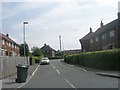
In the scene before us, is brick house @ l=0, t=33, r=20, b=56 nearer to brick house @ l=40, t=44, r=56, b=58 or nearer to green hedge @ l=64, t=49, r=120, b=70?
green hedge @ l=64, t=49, r=120, b=70

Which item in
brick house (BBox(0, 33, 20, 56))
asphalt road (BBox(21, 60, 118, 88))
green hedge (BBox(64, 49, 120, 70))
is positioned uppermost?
brick house (BBox(0, 33, 20, 56))

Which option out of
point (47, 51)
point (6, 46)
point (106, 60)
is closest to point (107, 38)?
point (106, 60)

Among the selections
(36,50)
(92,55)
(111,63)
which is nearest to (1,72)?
(111,63)

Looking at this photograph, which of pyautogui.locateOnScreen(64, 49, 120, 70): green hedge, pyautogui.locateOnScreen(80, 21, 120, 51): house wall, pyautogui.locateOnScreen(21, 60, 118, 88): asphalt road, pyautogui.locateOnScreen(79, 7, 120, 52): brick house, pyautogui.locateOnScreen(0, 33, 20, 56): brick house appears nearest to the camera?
pyautogui.locateOnScreen(21, 60, 118, 88): asphalt road

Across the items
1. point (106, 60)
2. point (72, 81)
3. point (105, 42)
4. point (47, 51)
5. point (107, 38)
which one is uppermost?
point (47, 51)

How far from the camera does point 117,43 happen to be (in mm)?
51500

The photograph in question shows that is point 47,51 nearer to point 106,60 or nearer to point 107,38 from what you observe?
point 107,38

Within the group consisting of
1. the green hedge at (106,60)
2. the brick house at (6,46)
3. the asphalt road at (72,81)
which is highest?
the brick house at (6,46)

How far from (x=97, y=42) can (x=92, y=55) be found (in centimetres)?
2460

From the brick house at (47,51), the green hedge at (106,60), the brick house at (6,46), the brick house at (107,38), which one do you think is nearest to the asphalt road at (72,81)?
the green hedge at (106,60)

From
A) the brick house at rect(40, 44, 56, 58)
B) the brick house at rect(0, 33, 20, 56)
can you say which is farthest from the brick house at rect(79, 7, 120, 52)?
the brick house at rect(40, 44, 56, 58)

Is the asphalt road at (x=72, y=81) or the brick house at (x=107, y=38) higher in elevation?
the brick house at (x=107, y=38)

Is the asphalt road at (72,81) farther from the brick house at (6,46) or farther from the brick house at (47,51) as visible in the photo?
the brick house at (47,51)

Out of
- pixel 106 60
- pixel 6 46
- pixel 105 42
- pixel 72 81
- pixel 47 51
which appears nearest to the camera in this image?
pixel 72 81
